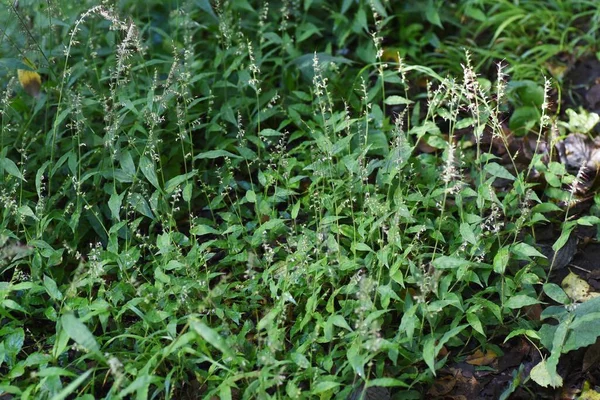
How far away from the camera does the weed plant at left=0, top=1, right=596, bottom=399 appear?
8.70 ft

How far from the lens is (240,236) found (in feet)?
10.6

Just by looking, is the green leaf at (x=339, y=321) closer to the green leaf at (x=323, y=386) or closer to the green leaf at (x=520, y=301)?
the green leaf at (x=323, y=386)

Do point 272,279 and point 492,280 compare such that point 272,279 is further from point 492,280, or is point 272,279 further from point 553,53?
point 553,53

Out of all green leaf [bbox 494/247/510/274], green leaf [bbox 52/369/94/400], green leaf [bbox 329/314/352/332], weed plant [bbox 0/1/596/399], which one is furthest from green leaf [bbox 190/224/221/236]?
green leaf [bbox 494/247/510/274]

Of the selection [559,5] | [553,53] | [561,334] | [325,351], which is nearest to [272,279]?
[325,351]

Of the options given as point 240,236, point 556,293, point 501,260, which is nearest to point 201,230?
point 240,236

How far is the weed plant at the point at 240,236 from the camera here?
8.70 feet

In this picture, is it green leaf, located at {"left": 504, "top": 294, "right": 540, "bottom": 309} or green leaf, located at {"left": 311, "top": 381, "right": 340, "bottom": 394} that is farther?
green leaf, located at {"left": 504, "top": 294, "right": 540, "bottom": 309}

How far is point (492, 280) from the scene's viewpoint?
301 centimetres

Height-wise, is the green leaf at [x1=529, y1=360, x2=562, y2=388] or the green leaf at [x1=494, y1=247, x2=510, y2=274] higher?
the green leaf at [x1=494, y1=247, x2=510, y2=274]

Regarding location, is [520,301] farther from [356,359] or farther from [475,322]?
[356,359]

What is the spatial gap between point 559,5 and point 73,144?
2779 mm

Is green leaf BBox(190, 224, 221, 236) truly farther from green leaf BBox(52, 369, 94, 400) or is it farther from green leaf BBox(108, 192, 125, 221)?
green leaf BBox(52, 369, 94, 400)

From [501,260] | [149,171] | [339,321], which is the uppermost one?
[149,171]
